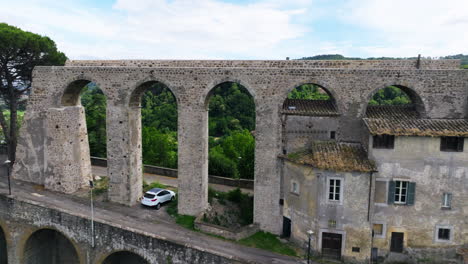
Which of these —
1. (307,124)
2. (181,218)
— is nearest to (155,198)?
(181,218)

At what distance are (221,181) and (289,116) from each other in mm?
12637

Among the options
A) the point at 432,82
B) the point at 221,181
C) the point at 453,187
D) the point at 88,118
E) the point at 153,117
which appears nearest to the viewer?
the point at 453,187

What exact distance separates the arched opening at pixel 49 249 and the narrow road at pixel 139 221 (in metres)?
2.59

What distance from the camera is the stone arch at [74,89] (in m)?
24.2

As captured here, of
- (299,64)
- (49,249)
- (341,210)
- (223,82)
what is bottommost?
(49,249)

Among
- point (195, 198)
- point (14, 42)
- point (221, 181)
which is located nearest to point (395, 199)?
point (195, 198)

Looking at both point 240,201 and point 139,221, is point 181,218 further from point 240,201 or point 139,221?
point 240,201

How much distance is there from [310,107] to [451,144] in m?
8.12

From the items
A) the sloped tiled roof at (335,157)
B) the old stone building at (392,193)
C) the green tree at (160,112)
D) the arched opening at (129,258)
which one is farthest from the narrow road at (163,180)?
the green tree at (160,112)

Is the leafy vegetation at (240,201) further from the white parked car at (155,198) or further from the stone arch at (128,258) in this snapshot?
the stone arch at (128,258)

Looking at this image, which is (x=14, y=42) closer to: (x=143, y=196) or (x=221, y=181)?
(x=143, y=196)

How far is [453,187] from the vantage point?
1811 centimetres

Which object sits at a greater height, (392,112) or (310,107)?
(310,107)

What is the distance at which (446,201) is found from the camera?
1836cm
